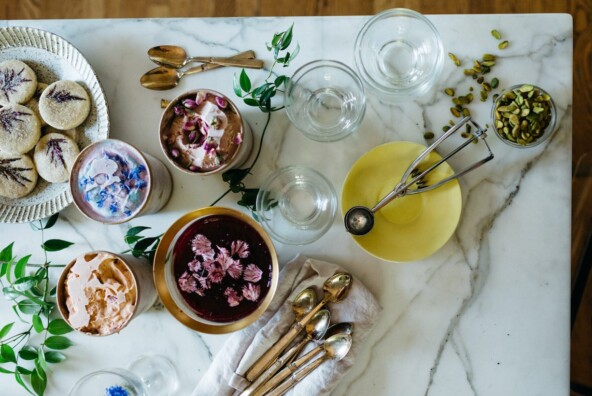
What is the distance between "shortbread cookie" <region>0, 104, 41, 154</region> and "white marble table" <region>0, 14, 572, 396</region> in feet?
0.58

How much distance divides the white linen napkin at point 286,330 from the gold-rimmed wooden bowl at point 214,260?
0.32 feet

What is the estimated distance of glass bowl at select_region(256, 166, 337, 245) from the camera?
3.38 ft

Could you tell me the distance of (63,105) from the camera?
103cm

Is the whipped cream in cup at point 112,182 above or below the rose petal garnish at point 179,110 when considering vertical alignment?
below

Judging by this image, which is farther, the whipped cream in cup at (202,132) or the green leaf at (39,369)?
the green leaf at (39,369)

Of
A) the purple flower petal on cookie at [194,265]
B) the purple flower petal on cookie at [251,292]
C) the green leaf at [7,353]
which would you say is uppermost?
the purple flower petal on cookie at [194,265]

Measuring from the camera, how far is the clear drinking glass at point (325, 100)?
102 cm

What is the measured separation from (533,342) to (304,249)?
0.45m

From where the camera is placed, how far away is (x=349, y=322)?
1.02 meters

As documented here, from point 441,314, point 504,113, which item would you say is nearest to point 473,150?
point 504,113

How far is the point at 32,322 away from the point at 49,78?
18.7 inches

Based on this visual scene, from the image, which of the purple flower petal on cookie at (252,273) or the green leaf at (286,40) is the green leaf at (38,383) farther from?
the green leaf at (286,40)

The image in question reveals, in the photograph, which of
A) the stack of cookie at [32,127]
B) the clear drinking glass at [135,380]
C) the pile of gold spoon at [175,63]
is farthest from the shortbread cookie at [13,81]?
the clear drinking glass at [135,380]

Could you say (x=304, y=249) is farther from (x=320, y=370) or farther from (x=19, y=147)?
(x=19, y=147)
